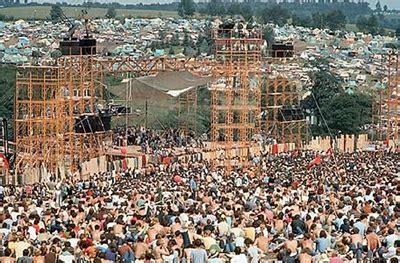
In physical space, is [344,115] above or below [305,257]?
below

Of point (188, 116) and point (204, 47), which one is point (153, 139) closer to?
point (188, 116)

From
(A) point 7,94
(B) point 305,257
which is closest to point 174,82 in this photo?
(A) point 7,94

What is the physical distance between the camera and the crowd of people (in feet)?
68.1

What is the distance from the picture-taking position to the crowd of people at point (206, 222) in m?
20.8

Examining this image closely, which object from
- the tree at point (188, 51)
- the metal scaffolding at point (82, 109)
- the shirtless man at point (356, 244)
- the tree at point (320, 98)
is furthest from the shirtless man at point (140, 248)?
the tree at point (188, 51)

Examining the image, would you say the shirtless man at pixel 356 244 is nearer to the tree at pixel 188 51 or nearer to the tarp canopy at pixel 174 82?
the tarp canopy at pixel 174 82

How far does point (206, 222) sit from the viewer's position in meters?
24.3

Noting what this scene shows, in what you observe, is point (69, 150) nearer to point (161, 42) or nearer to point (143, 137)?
point (143, 137)

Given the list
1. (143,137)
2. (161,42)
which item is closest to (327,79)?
(143,137)

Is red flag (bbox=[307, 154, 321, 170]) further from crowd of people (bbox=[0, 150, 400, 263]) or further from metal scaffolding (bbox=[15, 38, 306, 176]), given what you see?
crowd of people (bbox=[0, 150, 400, 263])

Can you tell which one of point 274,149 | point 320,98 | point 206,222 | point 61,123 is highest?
point 206,222

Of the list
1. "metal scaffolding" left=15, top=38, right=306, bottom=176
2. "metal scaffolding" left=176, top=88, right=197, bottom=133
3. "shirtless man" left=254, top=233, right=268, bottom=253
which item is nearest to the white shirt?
"shirtless man" left=254, top=233, right=268, bottom=253

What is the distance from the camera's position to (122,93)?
289 feet

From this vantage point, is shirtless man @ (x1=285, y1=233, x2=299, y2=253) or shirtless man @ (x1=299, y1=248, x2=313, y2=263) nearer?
shirtless man @ (x1=299, y1=248, x2=313, y2=263)
